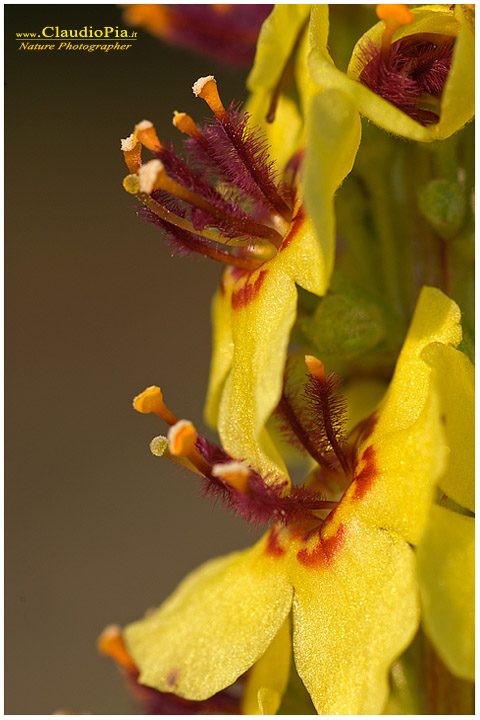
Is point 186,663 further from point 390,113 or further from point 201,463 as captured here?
point 390,113

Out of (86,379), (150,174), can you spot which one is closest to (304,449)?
(150,174)

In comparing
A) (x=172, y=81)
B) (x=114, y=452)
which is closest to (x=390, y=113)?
(x=172, y=81)

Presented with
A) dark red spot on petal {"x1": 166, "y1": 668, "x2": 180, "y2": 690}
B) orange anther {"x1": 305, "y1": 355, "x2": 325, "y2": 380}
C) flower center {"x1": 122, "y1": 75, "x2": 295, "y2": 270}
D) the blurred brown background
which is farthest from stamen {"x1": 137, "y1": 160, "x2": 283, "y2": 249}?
the blurred brown background

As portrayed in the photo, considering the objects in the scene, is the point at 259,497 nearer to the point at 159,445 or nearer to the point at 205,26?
the point at 159,445

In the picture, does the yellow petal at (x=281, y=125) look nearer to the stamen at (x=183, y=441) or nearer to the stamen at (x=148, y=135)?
the stamen at (x=148, y=135)

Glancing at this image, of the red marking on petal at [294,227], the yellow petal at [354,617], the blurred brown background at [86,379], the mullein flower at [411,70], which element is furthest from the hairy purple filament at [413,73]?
the blurred brown background at [86,379]

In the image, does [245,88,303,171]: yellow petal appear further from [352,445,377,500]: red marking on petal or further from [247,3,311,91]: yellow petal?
[352,445,377,500]: red marking on petal
